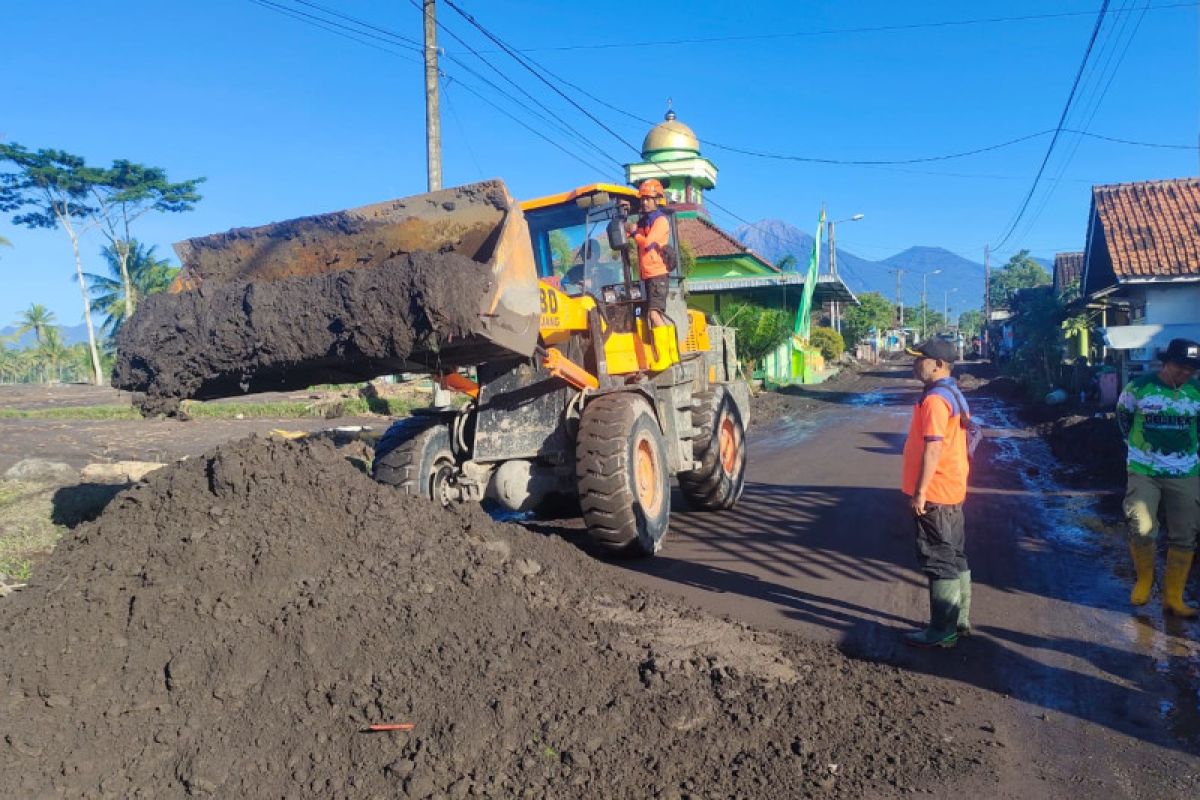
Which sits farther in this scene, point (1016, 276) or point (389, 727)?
point (1016, 276)

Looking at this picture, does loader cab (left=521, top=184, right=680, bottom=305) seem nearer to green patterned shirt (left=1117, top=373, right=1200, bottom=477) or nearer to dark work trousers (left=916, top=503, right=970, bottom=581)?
dark work trousers (left=916, top=503, right=970, bottom=581)

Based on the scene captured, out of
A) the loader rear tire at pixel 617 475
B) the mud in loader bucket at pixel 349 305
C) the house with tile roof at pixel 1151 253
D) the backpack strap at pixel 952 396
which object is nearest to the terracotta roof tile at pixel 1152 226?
the house with tile roof at pixel 1151 253

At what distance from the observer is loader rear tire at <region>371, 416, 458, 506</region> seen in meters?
6.62

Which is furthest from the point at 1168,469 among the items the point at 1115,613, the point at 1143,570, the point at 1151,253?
the point at 1151,253

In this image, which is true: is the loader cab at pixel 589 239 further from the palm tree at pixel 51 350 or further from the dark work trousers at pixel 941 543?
the palm tree at pixel 51 350

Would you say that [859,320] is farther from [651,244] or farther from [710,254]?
[651,244]

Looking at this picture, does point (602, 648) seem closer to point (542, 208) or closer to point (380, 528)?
point (380, 528)

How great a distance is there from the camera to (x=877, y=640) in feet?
16.4

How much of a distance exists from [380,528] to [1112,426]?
34.7ft

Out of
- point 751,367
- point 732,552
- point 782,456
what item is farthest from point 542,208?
point 751,367

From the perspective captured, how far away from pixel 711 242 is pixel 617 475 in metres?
28.0

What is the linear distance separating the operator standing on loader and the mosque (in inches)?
805

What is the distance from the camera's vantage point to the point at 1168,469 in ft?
17.8

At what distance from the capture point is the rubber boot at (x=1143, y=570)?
215 inches
